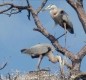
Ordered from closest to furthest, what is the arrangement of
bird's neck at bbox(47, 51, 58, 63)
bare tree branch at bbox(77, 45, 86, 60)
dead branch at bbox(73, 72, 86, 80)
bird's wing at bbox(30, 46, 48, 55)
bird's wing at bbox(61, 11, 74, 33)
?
dead branch at bbox(73, 72, 86, 80), bird's wing at bbox(30, 46, 48, 55), bare tree branch at bbox(77, 45, 86, 60), bird's neck at bbox(47, 51, 58, 63), bird's wing at bbox(61, 11, 74, 33)

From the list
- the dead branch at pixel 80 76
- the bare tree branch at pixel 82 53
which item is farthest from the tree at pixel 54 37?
the dead branch at pixel 80 76

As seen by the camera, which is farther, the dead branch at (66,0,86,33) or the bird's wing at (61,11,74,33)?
the bird's wing at (61,11,74,33)

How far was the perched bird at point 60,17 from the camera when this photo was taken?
16.4m

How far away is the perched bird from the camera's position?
16391 millimetres

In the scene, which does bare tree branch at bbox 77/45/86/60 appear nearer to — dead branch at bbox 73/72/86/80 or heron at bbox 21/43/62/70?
heron at bbox 21/43/62/70

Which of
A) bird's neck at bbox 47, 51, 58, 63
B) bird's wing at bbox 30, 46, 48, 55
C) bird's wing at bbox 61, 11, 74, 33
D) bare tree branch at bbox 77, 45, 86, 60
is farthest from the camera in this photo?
bird's wing at bbox 61, 11, 74, 33

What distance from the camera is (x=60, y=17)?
16562 mm

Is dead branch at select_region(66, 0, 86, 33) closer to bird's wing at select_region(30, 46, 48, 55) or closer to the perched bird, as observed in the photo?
the perched bird

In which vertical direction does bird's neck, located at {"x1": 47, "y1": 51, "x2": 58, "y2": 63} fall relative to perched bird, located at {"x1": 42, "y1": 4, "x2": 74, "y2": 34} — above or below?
below

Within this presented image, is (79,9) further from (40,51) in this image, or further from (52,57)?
(40,51)

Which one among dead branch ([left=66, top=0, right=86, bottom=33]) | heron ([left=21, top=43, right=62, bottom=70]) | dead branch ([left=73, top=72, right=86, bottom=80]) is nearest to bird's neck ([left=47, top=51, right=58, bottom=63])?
heron ([left=21, top=43, right=62, bottom=70])

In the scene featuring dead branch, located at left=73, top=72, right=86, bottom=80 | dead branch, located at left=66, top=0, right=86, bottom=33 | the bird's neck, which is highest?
dead branch, located at left=73, top=72, right=86, bottom=80

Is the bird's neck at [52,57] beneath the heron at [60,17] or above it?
beneath

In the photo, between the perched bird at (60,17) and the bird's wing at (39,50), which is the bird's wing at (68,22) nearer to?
the perched bird at (60,17)
